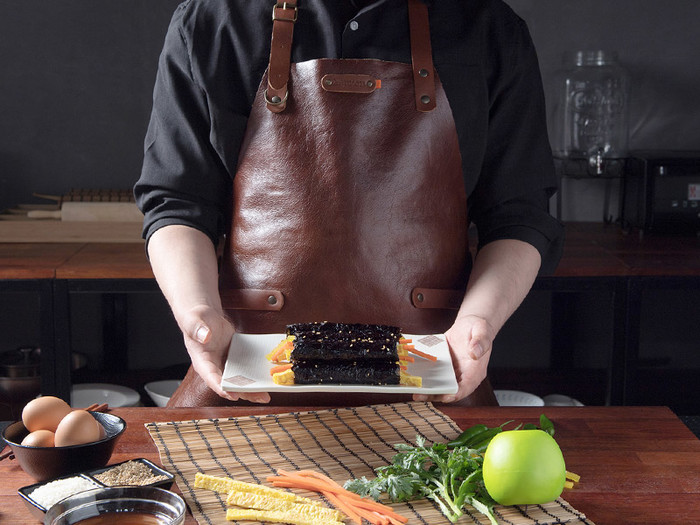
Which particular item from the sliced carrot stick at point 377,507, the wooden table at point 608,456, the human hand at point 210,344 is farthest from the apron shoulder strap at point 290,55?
the sliced carrot stick at point 377,507

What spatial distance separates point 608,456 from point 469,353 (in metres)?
0.26

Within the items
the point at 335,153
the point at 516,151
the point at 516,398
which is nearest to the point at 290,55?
the point at 335,153

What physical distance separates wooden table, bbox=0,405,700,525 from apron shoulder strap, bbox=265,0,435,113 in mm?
585

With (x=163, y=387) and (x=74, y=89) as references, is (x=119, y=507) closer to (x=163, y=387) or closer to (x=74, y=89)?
(x=163, y=387)

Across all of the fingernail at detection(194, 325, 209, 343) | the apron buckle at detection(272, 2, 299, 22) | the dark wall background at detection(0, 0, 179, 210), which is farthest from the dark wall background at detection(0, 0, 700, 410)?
the fingernail at detection(194, 325, 209, 343)

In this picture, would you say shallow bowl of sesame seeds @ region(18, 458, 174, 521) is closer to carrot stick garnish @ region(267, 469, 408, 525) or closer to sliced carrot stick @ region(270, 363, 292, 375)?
carrot stick garnish @ region(267, 469, 408, 525)

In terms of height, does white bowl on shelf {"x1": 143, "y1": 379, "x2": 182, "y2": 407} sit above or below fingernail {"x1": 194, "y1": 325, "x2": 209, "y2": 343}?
below

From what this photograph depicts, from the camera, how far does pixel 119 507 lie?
100 centimetres

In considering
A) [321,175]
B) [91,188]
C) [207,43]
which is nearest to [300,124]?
[321,175]

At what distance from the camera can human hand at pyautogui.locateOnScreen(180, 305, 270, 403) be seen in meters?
1.38

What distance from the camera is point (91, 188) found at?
10.3ft

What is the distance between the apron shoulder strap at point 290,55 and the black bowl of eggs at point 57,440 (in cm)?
71

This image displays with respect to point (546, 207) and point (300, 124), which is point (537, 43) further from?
point (300, 124)

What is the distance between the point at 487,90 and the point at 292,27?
1.29ft
